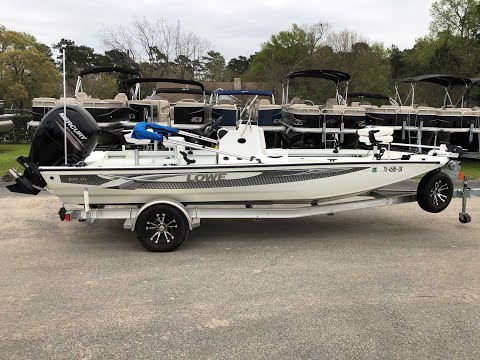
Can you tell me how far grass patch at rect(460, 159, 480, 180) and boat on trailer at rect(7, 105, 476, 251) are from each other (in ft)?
19.5

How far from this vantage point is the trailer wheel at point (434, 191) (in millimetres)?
5633

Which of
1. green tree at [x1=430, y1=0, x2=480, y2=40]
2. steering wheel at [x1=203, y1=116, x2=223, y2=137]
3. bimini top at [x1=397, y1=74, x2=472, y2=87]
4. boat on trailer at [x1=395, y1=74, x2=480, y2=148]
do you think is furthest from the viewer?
green tree at [x1=430, y1=0, x2=480, y2=40]

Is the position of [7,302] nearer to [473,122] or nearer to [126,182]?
[126,182]

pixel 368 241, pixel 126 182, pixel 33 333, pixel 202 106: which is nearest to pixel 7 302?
pixel 33 333

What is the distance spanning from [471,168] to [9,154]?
13.2 m

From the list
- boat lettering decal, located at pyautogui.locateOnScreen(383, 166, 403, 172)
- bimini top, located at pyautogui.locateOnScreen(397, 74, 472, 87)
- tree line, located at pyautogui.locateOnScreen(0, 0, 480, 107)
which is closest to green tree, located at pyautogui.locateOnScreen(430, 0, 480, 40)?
tree line, located at pyautogui.locateOnScreen(0, 0, 480, 107)

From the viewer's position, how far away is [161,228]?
5023 millimetres

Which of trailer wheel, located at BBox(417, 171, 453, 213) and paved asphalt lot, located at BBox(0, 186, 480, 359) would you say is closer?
paved asphalt lot, located at BBox(0, 186, 480, 359)

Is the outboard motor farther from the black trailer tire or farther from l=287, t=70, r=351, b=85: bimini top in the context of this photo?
l=287, t=70, r=351, b=85: bimini top

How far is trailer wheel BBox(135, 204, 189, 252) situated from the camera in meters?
4.98

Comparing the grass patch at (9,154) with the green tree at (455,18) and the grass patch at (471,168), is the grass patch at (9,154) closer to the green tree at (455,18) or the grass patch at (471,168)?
the grass patch at (471,168)

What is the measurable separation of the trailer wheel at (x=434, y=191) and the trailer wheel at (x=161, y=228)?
2920 mm

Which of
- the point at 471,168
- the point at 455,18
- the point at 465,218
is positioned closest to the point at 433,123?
the point at 471,168

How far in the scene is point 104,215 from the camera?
5.09 meters
